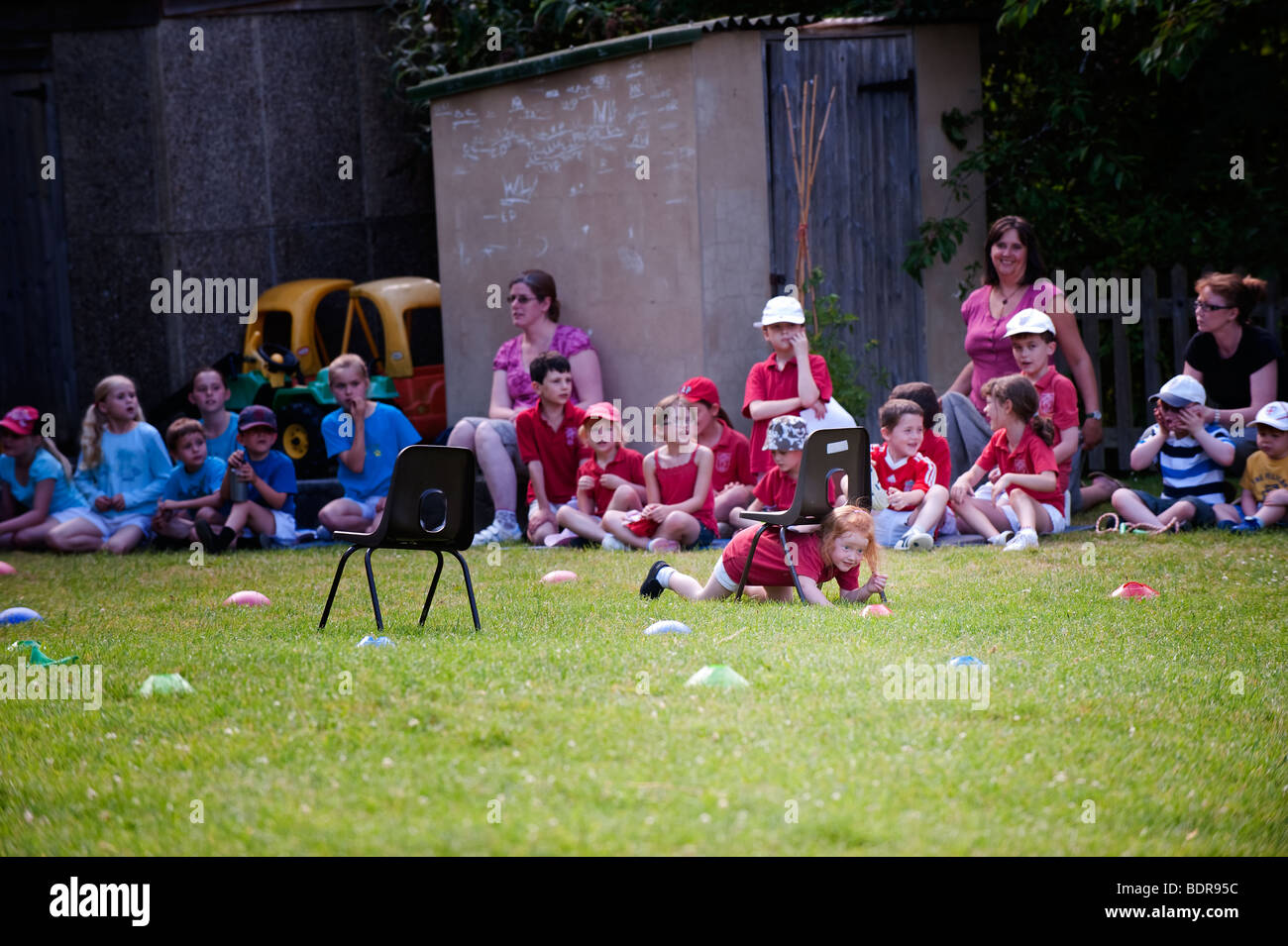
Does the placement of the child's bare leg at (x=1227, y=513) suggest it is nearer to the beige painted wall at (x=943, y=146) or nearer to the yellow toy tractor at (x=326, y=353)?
the beige painted wall at (x=943, y=146)

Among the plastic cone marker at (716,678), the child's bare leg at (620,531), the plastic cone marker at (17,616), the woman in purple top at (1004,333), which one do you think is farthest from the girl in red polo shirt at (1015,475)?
the plastic cone marker at (17,616)

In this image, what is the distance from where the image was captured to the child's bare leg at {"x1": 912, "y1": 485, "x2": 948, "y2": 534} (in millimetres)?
9406

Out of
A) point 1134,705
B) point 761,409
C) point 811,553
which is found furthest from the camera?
point 761,409

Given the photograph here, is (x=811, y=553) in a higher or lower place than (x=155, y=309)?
lower

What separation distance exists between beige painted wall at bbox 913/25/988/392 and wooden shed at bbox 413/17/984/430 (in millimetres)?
17

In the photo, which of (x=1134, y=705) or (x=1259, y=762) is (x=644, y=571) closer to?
(x=1134, y=705)

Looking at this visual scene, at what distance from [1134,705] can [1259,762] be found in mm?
574

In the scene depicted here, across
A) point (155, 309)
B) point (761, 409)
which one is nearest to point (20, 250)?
point (155, 309)

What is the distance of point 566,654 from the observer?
5688mm

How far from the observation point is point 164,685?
17.7ft

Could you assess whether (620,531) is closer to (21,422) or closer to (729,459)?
(729,459)

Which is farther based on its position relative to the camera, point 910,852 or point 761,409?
point 761,409

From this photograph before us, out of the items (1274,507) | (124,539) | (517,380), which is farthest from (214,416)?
(1274,507)
